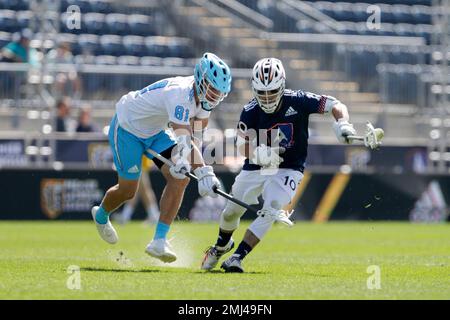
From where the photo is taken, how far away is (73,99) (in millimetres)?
23359

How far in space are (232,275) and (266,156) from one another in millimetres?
1322

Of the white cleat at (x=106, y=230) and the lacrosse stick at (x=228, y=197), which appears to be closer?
the lacrosse stick at (x=228, y=197)

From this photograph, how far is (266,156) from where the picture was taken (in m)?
11.3

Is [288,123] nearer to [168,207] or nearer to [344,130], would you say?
[344,130]

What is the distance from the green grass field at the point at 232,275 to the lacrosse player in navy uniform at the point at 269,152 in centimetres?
48

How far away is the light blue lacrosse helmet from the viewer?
11.0 m

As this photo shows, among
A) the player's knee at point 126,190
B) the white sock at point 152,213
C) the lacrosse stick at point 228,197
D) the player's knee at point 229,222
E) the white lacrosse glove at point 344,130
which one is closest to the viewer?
the lacrosse stick at point 228,197

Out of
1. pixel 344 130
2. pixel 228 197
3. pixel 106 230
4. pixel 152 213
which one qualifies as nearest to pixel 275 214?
pixel 228 197

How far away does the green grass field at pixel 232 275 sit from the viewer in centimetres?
906

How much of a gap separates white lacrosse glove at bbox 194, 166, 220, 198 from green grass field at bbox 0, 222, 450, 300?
0.79 meters

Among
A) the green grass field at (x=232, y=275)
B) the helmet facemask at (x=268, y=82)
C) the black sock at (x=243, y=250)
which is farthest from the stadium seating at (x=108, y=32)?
the black sock at (x=243, y=250)

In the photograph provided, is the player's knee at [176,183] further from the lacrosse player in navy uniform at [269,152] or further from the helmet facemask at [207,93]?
the helmet facemask at [207,93]

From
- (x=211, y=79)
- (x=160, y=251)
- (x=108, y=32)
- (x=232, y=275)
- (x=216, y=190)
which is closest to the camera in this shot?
(x=232, y=275)

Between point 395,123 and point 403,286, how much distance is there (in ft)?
50.9
